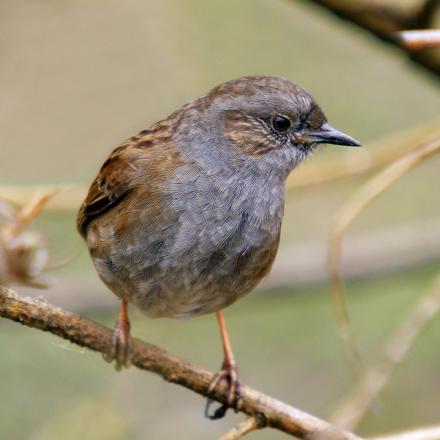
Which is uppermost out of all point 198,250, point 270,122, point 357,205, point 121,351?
point 357,205

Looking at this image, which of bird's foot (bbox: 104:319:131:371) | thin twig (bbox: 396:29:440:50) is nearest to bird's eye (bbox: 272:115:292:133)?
bird's foot (bbox: 104:319:131:371)

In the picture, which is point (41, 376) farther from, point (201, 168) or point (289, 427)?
point (289, 427)

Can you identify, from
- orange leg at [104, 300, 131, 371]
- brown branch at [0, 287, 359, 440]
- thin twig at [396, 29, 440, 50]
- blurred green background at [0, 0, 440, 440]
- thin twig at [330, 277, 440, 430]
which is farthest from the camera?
blurred green background at [0, 0, 440, 440]

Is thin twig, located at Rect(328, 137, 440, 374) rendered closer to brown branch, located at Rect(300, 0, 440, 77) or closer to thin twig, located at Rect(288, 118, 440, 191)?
brown branch, located at Rect(300, 0, 440, 77)

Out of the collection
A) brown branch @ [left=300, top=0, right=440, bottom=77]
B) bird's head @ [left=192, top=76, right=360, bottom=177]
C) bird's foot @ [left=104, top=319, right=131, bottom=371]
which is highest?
brown branch @ [left=300, top=0, right=440, bottom=77]

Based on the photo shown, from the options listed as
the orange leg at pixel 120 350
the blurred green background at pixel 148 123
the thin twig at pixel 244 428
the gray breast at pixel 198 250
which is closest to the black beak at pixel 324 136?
the gray breast at pixel 198 250

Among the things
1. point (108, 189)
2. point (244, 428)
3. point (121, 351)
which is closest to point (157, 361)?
point (121, 351)

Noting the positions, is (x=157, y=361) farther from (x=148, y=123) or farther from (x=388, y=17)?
(x=148, y=123)
